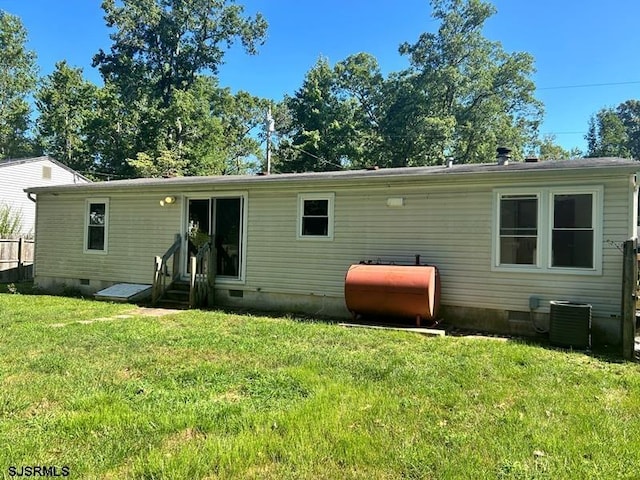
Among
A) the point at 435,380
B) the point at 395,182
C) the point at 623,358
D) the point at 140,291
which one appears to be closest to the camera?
the point at 435,380

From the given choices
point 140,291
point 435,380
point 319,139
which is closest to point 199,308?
point 140,291

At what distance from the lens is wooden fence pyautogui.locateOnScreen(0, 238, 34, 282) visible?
13578mm

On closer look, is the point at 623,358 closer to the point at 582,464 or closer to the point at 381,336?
the point at 381,336

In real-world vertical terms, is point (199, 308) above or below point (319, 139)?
below

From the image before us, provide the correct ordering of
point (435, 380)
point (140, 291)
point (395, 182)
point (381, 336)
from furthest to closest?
point (140, 291) → point (395, 182) → point (381, 336) → point (435, 380)

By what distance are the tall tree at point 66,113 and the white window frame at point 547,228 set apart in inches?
1194

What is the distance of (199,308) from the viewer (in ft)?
30.6

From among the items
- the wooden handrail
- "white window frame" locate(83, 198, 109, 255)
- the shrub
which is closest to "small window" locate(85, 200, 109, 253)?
"white window frame" locate(83, 198, 109, 255)

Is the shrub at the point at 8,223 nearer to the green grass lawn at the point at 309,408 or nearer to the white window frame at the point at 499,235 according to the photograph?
the green grass lawn at the point at 309,408

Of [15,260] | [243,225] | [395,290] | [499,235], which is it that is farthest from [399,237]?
[15,260]

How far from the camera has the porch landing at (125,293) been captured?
9.77 meters

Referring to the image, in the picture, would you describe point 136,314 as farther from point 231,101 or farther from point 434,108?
point 231,101

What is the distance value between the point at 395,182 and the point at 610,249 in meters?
3.43

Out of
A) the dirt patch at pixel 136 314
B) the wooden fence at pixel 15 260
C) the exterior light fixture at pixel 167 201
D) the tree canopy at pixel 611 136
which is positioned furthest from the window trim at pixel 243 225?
the tree canopy at pixel 611 136
